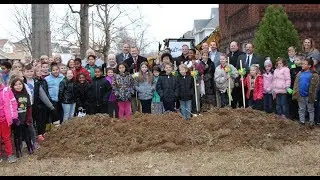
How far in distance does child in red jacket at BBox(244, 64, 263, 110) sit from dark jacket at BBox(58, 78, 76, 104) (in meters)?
4.36

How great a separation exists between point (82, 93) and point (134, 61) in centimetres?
208

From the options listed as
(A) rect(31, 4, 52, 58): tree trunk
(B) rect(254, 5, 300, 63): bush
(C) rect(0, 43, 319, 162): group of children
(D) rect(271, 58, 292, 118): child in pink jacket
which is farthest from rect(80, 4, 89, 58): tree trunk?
(D) rect(271, 58, 292, 118): child in pink jacket

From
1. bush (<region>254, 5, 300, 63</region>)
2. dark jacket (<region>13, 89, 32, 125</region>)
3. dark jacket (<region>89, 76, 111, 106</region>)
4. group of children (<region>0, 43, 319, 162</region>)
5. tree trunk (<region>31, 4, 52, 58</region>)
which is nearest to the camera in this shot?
dark jacket (<region>13, 89, 32, 125</region>)

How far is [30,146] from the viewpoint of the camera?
9.12 m

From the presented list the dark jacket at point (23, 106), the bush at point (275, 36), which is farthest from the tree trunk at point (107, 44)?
the dark jacket at point (23, 106)

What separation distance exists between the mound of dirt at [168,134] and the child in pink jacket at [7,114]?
0.56 metres

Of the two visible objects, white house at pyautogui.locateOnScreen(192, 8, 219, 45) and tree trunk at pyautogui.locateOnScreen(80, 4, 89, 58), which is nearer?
tree trunk at pyautogui.locateOnScreen(80, 4, 89, 58)

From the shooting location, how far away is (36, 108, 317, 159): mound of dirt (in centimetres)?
868

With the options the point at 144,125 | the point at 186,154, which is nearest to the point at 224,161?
the point at 186,154

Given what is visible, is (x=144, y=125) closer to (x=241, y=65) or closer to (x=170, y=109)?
(x=170, y=109)

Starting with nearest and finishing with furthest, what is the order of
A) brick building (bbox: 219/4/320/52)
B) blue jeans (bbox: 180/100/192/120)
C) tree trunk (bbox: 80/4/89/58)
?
1. blue jeans (bbox: 180/100/192/120)
2. brick building (bbox: 219/4/320/52)
3. tree trunk (bbox: 80/4/89/58)

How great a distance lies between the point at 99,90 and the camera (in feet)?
35.5

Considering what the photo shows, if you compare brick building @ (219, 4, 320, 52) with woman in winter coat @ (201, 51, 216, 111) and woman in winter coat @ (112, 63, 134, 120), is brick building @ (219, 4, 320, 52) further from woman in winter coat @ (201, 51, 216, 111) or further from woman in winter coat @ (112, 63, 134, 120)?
woman in winter coat @ (112, 63, 134, 120)

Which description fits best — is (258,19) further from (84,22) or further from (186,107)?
(186,107)
